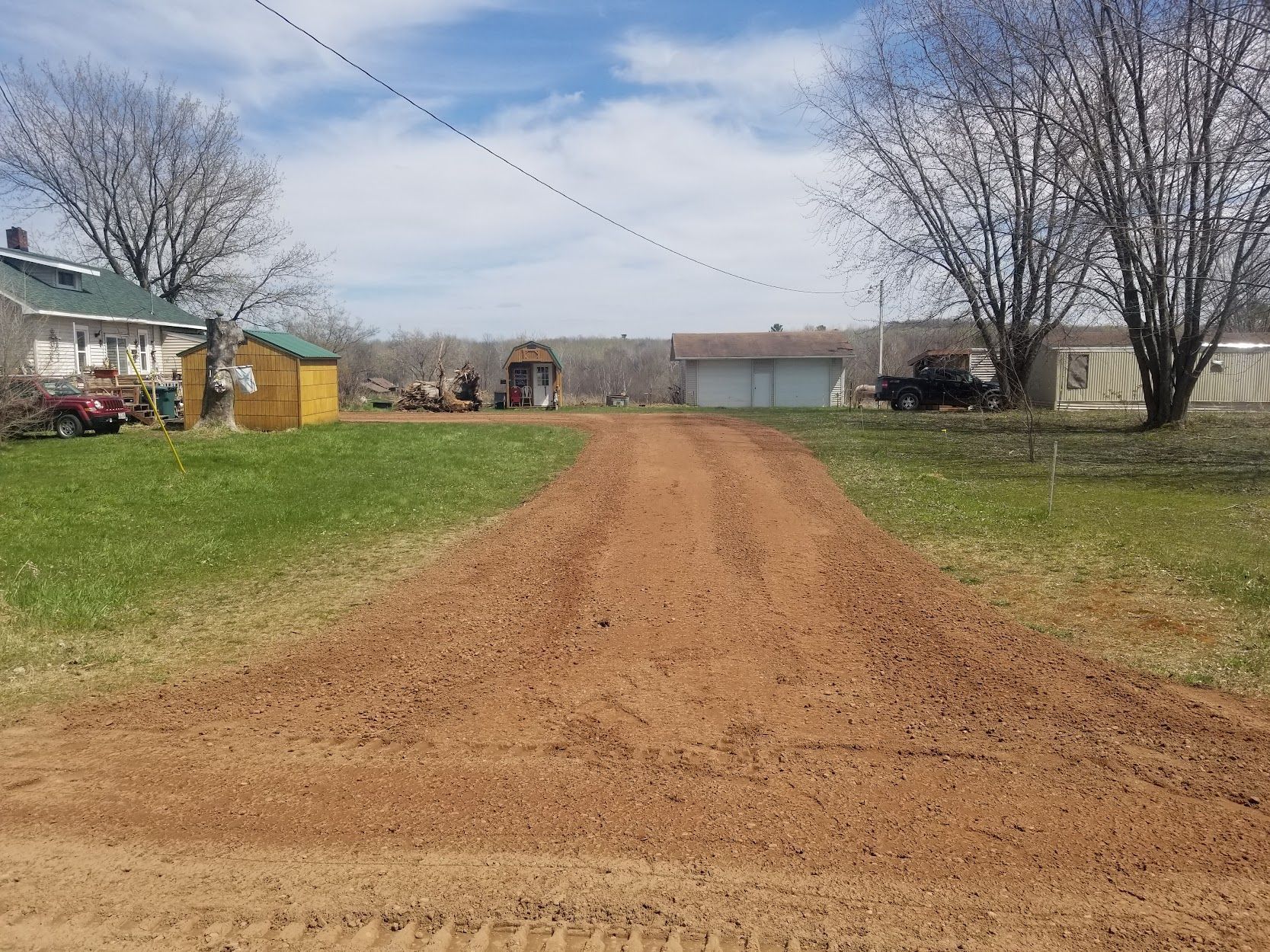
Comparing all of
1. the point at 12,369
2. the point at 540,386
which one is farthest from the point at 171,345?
the point at 12,369

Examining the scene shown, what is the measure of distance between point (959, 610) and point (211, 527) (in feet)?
27.2

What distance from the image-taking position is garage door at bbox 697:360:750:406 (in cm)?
4034

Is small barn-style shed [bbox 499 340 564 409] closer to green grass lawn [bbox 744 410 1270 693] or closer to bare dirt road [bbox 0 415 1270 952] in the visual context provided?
green grass lawn [bbox 744 410 1270 693]

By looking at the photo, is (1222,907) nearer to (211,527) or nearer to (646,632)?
(646,632)

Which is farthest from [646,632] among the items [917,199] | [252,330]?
[917,199]

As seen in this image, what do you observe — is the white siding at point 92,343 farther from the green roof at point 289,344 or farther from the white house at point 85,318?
the green roof at point 289,344

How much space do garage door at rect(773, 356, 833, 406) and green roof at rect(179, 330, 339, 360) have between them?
2237cm

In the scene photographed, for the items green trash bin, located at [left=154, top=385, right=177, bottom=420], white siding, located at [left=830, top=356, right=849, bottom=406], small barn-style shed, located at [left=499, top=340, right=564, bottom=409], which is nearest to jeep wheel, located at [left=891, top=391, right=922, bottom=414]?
white siding, located at [left=830, top=356, right=849, bottom=406]

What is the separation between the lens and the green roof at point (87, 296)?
2648 cm

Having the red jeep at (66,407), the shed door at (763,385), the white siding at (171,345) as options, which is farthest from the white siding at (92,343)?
the shed door at (763,385)

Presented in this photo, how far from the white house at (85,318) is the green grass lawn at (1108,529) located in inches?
799

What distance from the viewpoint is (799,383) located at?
40344mm

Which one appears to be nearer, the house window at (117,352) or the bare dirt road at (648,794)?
the bare dirt road at (648,794)

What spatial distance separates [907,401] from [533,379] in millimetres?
14829
